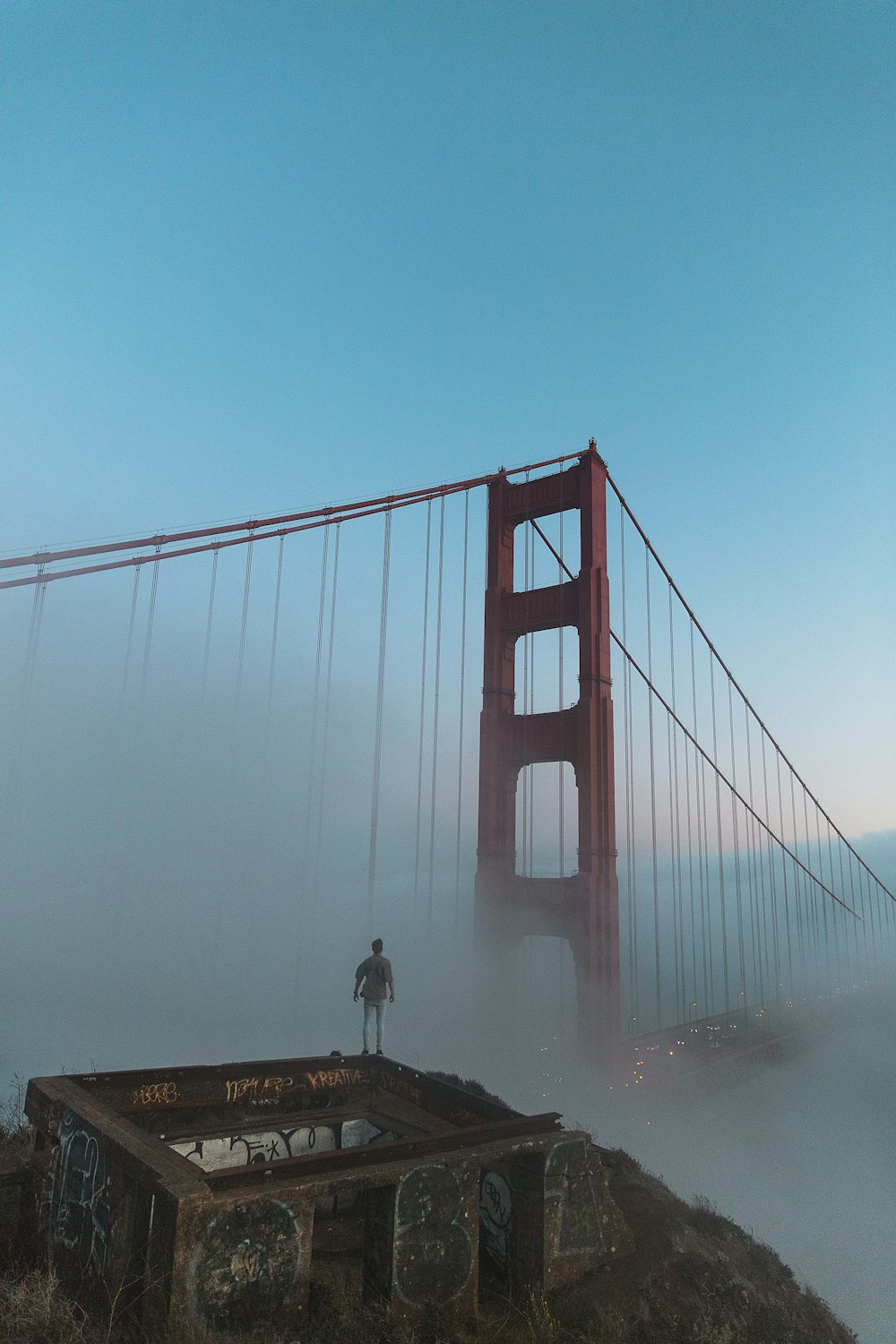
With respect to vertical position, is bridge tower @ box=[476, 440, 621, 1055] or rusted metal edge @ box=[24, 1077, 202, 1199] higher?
bridge tower @ box=[476, 440, 621, 1055]

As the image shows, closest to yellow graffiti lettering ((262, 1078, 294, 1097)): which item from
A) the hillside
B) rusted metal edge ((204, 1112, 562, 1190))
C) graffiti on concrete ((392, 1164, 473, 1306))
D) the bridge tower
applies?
the hillside

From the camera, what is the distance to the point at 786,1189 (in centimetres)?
2147

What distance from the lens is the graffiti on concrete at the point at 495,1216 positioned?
5.16 metres

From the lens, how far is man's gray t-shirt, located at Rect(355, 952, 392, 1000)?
9.57m

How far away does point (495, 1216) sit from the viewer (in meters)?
5.31

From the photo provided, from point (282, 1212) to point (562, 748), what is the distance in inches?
582

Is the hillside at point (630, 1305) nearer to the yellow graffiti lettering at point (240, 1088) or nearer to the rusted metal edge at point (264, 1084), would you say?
the rusted metal edge at point (264, 1084)

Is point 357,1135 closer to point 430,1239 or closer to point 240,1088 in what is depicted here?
point 240,1088

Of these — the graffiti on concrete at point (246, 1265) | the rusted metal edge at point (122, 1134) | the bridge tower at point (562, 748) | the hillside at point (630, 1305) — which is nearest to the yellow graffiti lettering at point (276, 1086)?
the rusted metal edge at point (122, 1134)

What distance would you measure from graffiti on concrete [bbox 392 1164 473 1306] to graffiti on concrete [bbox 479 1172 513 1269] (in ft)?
2.30

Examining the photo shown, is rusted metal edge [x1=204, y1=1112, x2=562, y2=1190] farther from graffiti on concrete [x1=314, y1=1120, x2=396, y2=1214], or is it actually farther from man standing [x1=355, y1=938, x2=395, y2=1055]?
man standing [x1=355, y1=938, x2=395, y2=1055]

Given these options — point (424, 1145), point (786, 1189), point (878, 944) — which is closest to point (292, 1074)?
point (424, 1145)

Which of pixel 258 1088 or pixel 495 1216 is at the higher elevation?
pixel 258 1088

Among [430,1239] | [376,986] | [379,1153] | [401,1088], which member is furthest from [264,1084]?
[430,1239]
